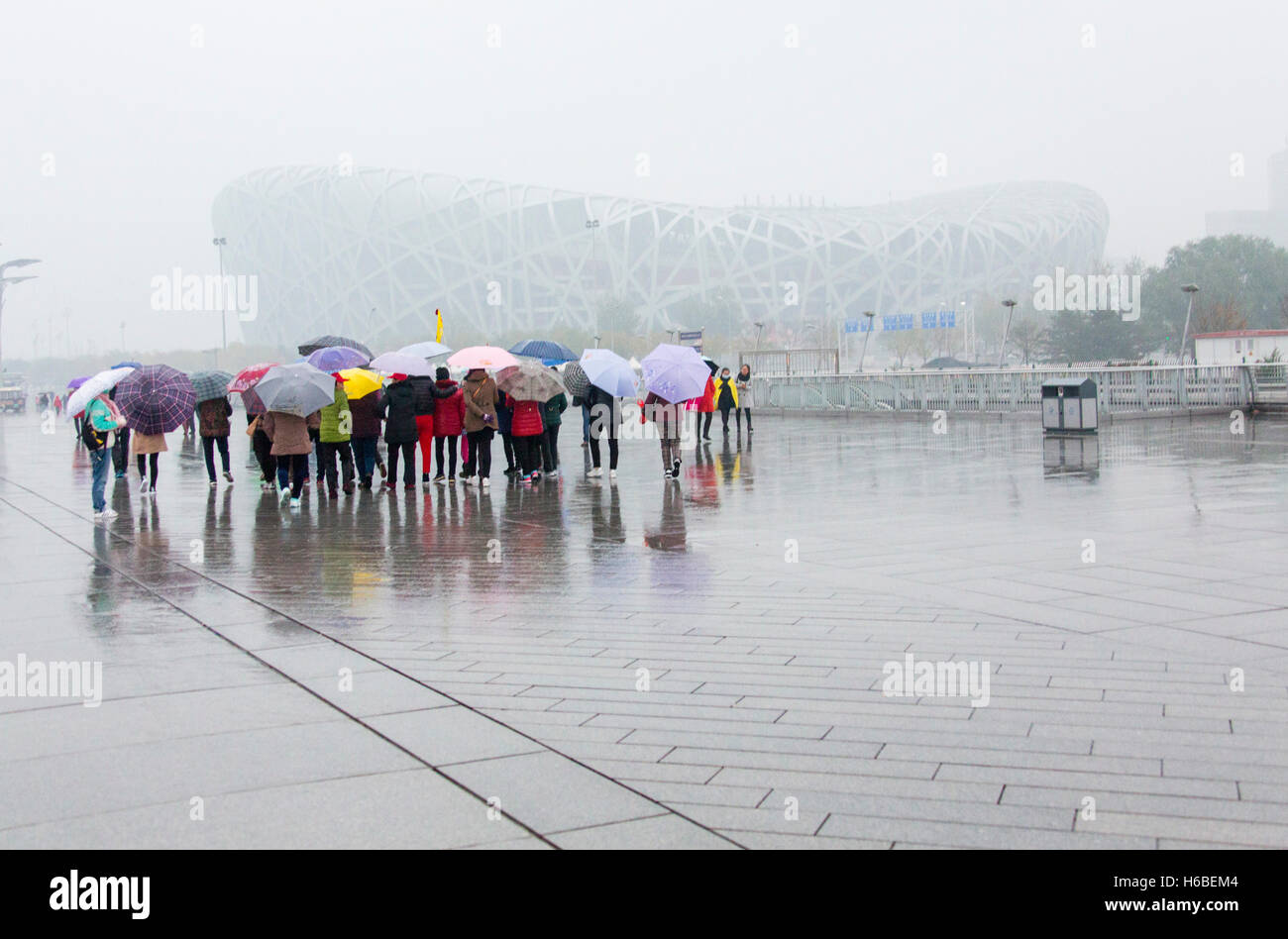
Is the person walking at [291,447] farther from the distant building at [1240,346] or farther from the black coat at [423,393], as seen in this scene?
the distant building at [1240,346]

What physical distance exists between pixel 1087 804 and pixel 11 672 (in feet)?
15.7

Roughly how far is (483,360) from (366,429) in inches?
69.0

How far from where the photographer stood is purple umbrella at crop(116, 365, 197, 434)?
15.3m

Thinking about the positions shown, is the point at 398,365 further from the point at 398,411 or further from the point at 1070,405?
the point at 1070,405

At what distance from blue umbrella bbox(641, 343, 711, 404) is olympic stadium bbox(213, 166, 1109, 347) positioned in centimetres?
10447

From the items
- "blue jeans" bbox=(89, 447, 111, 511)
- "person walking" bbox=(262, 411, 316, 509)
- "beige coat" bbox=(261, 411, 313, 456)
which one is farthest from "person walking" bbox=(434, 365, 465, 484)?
"blue jeans" bbox=(89, 447, 111, 511)

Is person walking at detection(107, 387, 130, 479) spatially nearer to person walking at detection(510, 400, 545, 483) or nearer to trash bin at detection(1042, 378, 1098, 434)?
person walking at detection(510, 400, 545, 483)

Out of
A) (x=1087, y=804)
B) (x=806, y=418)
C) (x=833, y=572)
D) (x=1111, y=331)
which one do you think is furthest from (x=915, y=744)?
(x=1111, y=331)

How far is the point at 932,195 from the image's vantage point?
484ft

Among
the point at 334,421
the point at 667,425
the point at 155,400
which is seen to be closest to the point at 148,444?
the point at 155,400

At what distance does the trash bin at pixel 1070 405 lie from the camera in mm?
21391

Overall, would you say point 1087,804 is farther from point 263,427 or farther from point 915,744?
point 263,427
